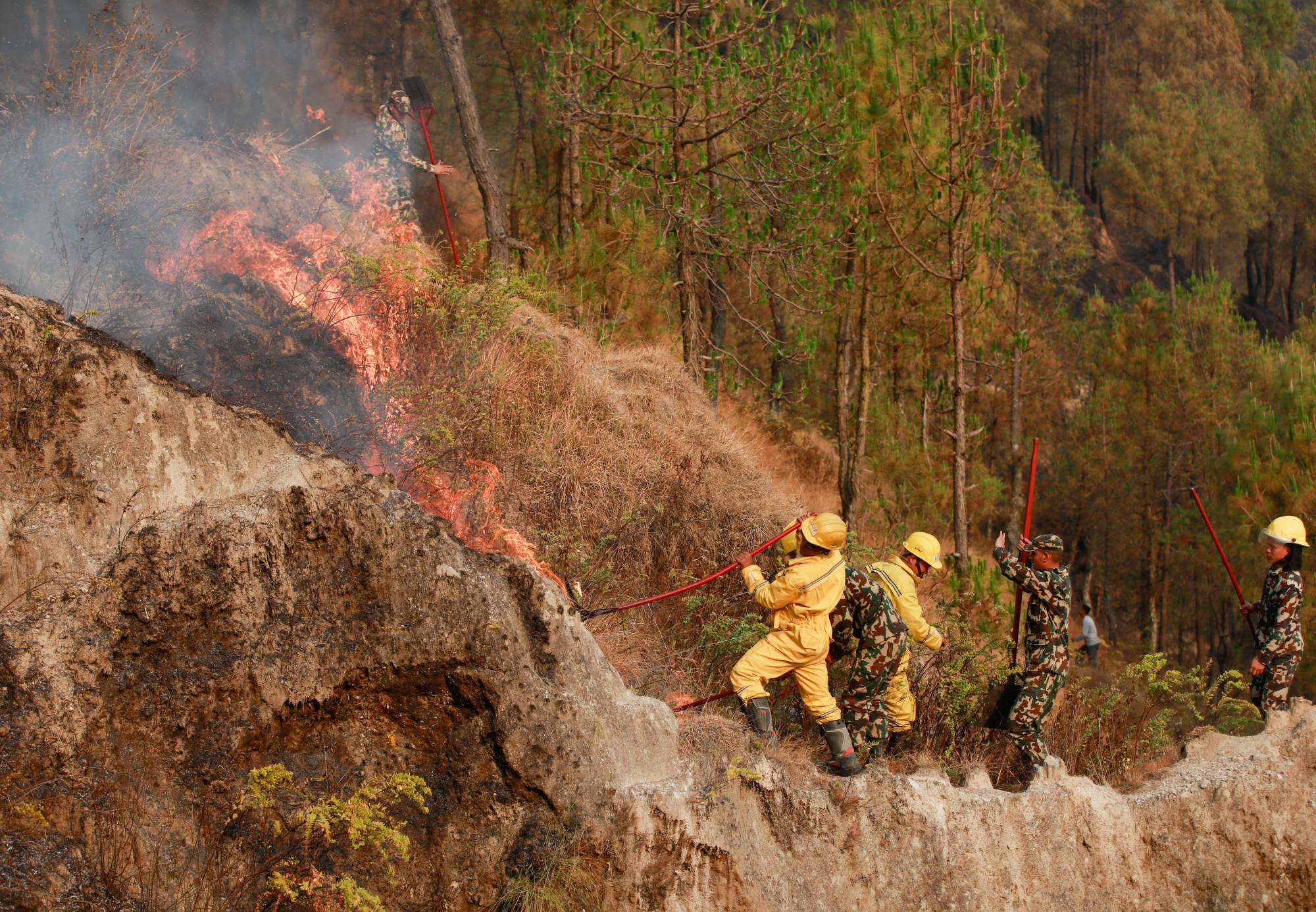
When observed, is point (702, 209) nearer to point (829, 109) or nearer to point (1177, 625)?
point (829, 109)

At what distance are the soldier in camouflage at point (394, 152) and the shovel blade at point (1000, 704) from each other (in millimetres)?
7560

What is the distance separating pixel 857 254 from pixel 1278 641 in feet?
26.4

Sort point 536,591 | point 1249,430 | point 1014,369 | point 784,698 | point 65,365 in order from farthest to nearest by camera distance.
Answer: point 1014,369 → point 1249,430 → point 784,698 → point 536,591 → point 65,365

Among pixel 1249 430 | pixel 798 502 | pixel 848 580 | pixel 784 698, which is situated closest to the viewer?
pixel 848 580

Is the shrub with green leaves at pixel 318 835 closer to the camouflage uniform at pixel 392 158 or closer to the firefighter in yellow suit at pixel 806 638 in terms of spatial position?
the firefighter in yellow suit at pixel 806 638

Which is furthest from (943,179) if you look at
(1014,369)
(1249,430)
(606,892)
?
(1014,369)

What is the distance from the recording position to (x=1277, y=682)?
24.9 ft

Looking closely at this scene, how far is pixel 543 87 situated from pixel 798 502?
21.0 feet

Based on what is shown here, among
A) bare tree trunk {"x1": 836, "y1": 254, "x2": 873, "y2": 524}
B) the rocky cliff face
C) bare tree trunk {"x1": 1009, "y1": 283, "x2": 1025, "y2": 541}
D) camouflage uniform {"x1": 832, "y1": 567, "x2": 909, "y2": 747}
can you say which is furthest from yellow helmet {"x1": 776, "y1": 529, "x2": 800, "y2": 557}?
bare tree trunk {"x1": 1009, "y1": 283, "x2": 1025, "y2": 541}

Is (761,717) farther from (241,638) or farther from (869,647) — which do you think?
(241,638)

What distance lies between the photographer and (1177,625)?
86.7ft

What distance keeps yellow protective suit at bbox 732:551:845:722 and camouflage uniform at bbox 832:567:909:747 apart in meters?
0.35

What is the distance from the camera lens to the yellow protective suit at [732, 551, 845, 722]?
5.95 meters

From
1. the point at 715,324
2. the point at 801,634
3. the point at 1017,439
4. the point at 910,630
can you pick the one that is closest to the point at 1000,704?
the point at 910,630
